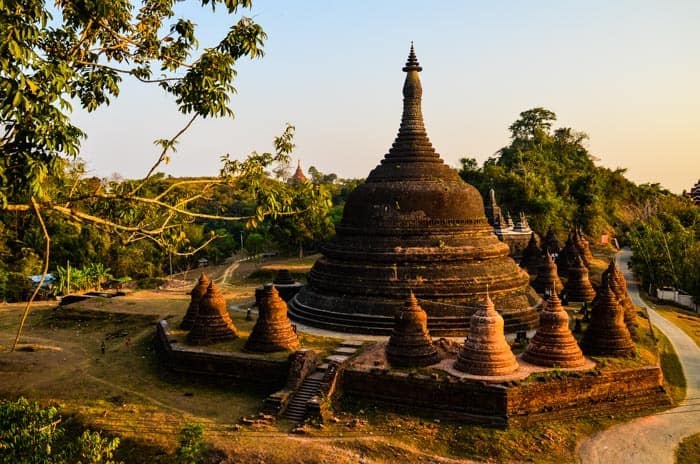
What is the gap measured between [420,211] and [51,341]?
18047mm

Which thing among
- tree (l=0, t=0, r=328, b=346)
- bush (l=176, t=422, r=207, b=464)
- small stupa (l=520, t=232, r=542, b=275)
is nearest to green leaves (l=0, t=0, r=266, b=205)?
tree (l=0, t=0, r=328, b=346)

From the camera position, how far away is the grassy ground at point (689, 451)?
14211 millimetres

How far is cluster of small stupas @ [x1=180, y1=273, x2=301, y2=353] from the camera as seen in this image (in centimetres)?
1952

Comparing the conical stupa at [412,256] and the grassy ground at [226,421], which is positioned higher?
the conical stupa at [412,256]

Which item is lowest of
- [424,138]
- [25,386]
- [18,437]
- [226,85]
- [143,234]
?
[25,386]

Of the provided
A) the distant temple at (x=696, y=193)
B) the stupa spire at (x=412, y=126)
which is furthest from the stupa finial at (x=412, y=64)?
the distant temple at (x=696, y=193)

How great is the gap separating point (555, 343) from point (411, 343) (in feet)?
14.4

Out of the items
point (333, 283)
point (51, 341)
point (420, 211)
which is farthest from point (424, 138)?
point (51, 341)

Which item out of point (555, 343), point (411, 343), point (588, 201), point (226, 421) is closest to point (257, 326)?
point (226, 421)

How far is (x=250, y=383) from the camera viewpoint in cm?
1875

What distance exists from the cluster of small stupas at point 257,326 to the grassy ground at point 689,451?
11.7 meters

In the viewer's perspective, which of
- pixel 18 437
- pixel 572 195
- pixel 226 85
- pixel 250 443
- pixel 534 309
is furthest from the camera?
pixel 572 195

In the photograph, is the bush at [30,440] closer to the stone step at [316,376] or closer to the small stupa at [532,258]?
the stone step at [316,376]

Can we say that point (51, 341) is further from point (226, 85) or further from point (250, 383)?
point (226, 85)
